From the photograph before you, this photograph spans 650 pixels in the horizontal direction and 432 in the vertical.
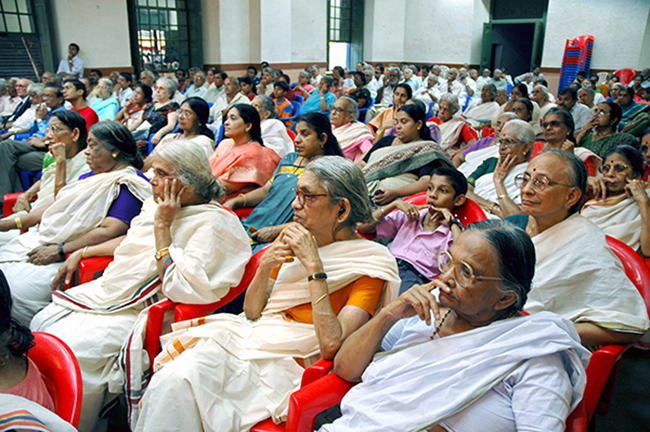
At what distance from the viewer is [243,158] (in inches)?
128

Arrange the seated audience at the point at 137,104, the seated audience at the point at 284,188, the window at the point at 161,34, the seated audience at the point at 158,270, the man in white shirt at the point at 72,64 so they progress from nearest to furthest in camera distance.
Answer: the seated audience at the point at 158,270
the seated audience at the point at 284,188
the seated audience at the point at 137,104
the man in white shirt at the point at 72,64
the window at the point at 161,34

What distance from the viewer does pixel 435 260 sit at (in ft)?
7.14

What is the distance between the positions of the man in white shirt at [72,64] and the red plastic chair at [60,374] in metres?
9.11

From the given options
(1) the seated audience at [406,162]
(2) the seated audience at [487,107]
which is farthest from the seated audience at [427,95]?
(1) the seated audience at [406,162]

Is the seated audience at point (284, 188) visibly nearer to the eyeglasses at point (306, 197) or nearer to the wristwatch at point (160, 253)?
the wristwatch at point (160, 253)

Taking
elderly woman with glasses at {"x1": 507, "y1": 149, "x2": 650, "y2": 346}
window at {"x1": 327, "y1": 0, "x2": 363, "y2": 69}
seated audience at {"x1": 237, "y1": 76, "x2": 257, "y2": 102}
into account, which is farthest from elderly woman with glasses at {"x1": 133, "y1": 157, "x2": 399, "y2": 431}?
window at {"x1": 327, "y1": 0, "x2": 363, "y2": 69}

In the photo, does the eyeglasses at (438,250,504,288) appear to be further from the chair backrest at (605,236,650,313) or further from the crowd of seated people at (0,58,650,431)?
the chair backrest at (605,236,650,313)

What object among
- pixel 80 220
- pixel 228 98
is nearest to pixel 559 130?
pixel 80 220

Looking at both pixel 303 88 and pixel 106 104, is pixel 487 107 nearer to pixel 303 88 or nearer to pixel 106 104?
pixel 303 88

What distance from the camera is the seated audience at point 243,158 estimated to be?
321cm

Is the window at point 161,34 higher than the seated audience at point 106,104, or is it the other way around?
the window at point 161,34

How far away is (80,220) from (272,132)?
7.94 ft

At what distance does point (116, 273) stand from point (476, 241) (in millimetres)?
1486

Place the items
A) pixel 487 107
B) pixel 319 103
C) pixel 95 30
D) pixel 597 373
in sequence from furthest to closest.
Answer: pixel 95 30 < pixel 319 103 < pixel 487 107 < pixel 597 373
